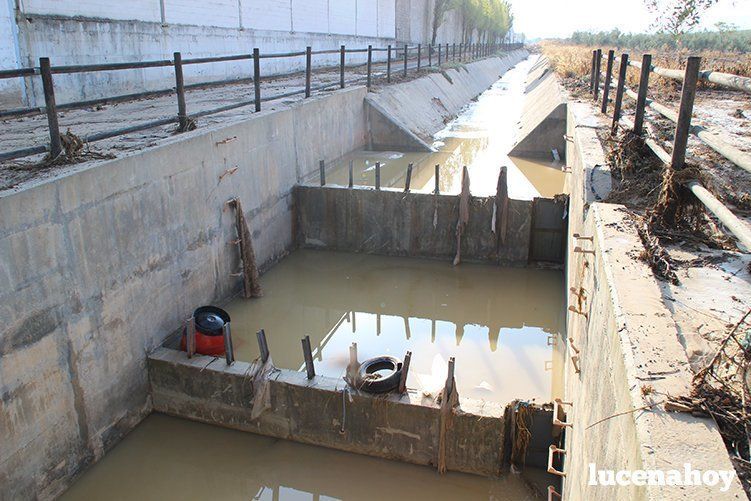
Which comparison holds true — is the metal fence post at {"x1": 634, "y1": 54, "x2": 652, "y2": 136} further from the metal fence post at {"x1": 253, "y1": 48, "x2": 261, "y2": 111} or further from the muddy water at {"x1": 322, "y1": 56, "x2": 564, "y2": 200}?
the metal fence post at {"x1": 253, "y1": 48, "x2": 261, "y2": 111}

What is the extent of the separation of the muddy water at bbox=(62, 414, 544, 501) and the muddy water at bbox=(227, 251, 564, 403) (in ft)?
3.86


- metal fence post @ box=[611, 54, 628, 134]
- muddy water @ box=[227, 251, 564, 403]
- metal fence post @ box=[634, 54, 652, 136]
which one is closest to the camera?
metal fence post @ box=[634, 54, 652, 136]

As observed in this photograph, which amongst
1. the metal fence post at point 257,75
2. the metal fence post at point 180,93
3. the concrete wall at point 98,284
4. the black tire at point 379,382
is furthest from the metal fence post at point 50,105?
the metal fence post at point 257,75

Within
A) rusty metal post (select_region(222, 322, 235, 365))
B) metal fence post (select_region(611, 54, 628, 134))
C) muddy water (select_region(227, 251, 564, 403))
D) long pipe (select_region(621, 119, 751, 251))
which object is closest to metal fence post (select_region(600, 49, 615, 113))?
metal fence post (select_region(611, 54, 628, 134))

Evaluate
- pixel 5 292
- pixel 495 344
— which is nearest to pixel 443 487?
pixel 495 344

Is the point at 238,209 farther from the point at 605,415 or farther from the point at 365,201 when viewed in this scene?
the point at 605,415

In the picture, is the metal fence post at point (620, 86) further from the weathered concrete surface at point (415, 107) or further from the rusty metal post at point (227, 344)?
the weathered concrete surface at point (415, 107)

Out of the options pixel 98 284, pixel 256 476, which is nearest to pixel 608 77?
pixel 256 476

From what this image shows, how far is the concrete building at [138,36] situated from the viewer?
34.5 feet

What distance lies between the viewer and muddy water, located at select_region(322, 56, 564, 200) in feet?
43.1

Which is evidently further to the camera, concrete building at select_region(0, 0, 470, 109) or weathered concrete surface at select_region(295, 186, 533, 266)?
concrete building at select_region(0, 0, 470, 109)

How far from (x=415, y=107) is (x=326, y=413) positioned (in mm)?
15094

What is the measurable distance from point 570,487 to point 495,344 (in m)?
3.41

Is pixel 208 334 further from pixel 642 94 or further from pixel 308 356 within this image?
pixel 642 94
